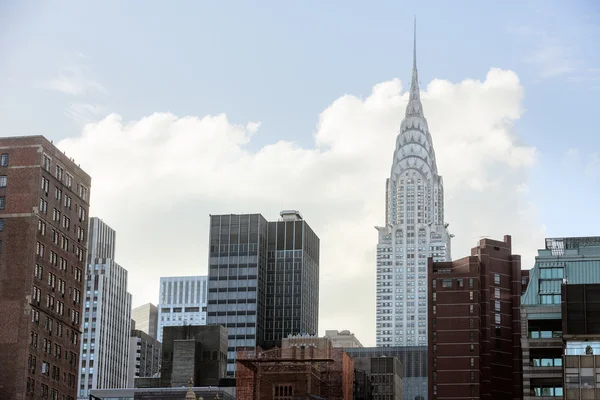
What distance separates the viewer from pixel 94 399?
18688cm

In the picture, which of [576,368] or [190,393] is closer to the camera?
[190,393]

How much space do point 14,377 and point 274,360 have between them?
40.4m

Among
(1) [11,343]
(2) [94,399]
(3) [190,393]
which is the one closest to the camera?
(3) [190,393]

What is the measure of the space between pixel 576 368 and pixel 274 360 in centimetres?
4635

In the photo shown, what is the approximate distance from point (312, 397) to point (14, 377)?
152 ft

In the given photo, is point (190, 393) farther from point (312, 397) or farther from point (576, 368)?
point (576, 368)

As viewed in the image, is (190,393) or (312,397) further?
(312,397)

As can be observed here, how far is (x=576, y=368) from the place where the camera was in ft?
636

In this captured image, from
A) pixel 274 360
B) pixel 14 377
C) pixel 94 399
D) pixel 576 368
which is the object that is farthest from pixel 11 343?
pixel 576 368

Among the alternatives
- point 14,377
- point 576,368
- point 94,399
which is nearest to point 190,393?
point 94,399

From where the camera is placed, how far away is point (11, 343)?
200 meters

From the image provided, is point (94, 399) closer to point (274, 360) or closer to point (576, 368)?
point (274, 360)

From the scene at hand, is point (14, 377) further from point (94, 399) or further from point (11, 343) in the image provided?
point (94, 399)

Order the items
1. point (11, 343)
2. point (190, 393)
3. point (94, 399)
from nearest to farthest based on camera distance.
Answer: point (190, 393) → point (94, 399) → point (11, 343)
